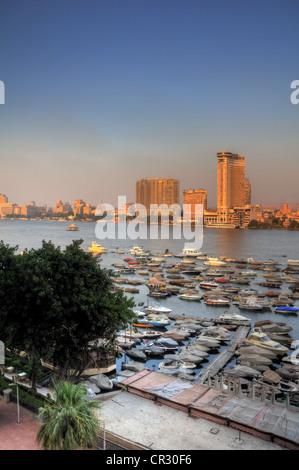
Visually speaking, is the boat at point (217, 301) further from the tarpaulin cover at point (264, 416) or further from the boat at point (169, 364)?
the tarpaulin cover at point (264, 416)

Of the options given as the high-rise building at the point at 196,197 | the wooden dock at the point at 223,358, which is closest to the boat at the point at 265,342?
the wooden dock at the point at 223,358

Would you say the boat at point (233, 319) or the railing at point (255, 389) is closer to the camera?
the railing at point (255, 389)

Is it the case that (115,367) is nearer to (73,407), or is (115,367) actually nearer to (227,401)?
(227,401)

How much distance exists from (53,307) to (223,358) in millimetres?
9751

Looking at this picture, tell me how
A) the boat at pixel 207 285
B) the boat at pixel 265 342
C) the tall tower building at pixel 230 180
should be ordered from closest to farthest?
1. the boat at pixel 265 342
2. the boat at pixel 207 285
3. the tall tower building at pixel 230 180

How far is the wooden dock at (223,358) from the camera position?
1475cm

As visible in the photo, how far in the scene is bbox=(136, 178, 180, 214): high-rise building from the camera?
18775 centimetres

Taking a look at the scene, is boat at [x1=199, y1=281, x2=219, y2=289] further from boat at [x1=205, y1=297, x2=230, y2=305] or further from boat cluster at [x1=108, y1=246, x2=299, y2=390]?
boat at [x1=205, y1=297, x2=230, y2=305]

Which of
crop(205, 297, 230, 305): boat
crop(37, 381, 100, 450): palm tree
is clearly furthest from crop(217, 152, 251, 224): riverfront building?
crop(37, 381, 100, 450): palm tree

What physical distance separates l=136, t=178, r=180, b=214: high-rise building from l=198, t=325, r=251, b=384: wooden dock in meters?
165

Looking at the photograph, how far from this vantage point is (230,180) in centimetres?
17775

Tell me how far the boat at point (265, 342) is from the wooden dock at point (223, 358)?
0.77 m

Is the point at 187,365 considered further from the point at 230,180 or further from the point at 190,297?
the point at 230,180
